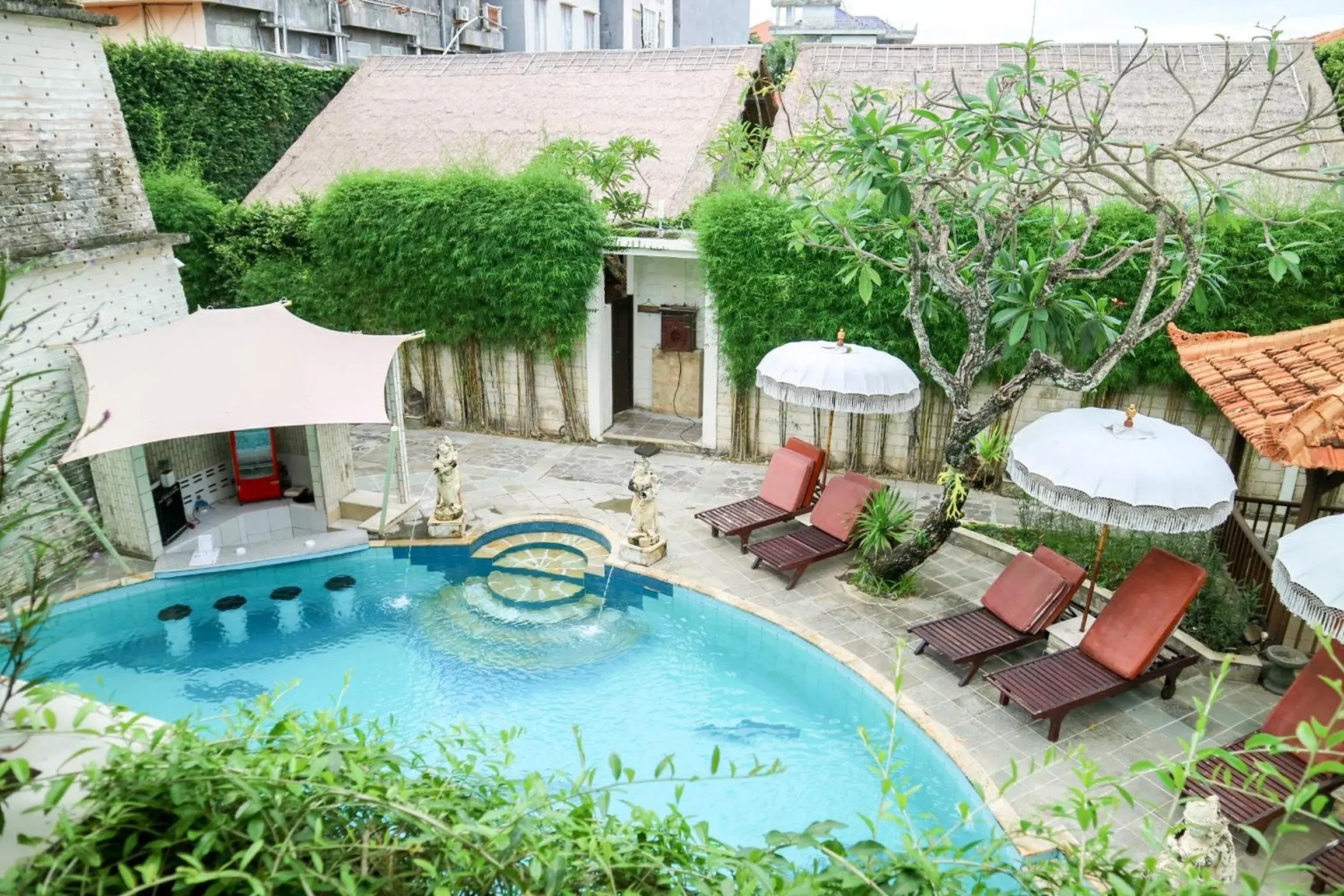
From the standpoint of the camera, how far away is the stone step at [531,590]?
10930mm

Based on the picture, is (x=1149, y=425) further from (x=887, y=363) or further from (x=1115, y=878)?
(x=1115, y=878)

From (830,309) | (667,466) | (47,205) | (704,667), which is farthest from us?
(667,466)

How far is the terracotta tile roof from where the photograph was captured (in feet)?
24.2

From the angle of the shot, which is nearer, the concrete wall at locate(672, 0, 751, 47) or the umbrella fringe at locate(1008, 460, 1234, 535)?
the umbrella fringe at locate(1008, 460, 1234, 535)

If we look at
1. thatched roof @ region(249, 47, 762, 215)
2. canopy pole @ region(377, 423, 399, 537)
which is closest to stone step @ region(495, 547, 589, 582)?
canopy pole @ region(377, 423, 399, 537)

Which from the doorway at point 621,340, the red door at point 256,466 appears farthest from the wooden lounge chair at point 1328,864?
the doorway at point 621,340

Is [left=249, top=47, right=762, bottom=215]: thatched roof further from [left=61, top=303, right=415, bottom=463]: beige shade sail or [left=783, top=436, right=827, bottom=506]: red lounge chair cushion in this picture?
[left=61, top=303, right=415, bottom=463]: beige shade sail

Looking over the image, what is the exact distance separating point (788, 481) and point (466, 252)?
672 centimetres

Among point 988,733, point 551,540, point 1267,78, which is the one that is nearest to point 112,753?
point 988,733

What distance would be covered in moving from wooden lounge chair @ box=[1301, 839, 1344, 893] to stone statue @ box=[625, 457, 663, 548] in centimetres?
718

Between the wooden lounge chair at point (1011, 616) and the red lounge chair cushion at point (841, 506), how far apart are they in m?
1.98

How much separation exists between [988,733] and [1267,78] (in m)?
13.4

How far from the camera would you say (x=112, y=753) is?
288 centimetres

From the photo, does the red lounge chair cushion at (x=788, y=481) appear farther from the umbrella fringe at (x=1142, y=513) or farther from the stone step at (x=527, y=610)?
the umbrella fringe at (x=1142, y=513)
